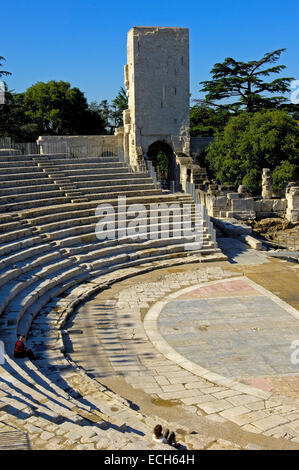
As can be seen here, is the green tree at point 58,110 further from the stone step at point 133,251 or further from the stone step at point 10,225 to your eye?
the stone step at point 10,225

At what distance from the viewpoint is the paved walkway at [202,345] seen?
23.7 ft

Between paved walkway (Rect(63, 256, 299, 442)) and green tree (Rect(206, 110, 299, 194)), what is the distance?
13.3m

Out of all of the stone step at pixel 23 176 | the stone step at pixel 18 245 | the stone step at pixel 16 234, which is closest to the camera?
the stone step at pixel 18 245

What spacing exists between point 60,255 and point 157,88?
1421 centimetres

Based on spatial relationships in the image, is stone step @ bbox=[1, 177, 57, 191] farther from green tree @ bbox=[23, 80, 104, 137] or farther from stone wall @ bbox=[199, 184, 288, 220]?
green tree @ bbox=[23, 80, 104, 137]

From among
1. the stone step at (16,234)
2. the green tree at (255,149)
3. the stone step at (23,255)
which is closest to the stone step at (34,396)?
the stone step at (23,255)

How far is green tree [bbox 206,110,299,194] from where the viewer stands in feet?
82.9

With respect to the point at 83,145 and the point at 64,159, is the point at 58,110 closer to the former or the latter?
the point at 83,145

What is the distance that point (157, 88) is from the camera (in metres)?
25.2

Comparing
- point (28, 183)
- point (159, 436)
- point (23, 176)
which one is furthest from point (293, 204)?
point (159, 436)

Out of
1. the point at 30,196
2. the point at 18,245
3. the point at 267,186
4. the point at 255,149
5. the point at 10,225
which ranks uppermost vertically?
the point at 255,149

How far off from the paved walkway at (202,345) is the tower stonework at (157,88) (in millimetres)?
13269

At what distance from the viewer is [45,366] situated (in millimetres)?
8344

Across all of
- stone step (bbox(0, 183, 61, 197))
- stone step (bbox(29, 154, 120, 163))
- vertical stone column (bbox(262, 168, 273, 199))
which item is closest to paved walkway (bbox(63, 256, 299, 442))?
stone step (bbox(0, 183, 61, 197))
